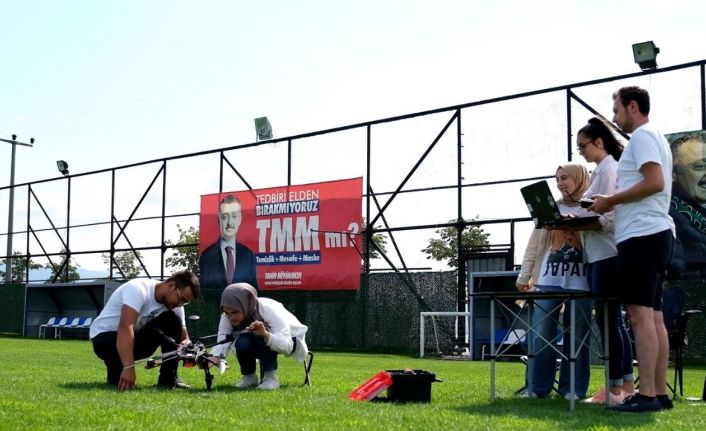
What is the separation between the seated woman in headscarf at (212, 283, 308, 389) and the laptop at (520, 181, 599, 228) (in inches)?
85.5

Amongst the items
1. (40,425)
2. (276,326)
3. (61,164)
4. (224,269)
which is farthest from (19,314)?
(40,425)

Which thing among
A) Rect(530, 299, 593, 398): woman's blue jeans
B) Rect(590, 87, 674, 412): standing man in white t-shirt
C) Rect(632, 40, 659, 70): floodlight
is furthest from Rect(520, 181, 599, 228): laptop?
Rect(632, 40, 659, 70): floodlight

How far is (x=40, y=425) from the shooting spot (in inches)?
168

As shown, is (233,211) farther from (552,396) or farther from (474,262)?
(552,396)

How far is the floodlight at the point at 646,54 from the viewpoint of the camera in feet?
46.8

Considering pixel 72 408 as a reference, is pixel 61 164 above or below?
above

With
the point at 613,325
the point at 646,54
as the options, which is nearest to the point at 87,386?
the point at 613,325

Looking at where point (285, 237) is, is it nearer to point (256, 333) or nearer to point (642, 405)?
point (256, 333)

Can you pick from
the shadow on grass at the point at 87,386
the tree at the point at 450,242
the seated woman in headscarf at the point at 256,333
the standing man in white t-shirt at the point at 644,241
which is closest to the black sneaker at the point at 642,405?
the standing man in white t-shirt at the point at 644,241

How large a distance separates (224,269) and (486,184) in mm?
6497

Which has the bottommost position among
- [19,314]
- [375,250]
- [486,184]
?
[19,314]

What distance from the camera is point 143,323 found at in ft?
22.7

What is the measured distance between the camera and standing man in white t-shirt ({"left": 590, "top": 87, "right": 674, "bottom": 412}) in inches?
199

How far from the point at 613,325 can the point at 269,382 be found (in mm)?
2615
